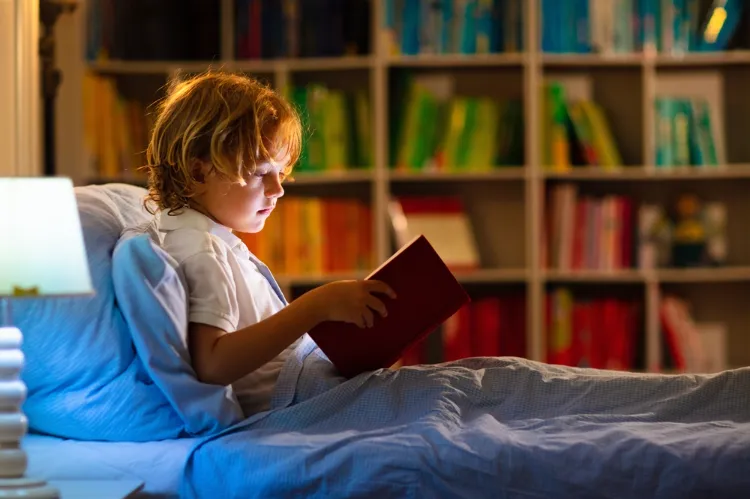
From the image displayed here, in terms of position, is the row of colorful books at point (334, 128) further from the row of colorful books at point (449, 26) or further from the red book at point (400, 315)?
the red book at point (400, 315)

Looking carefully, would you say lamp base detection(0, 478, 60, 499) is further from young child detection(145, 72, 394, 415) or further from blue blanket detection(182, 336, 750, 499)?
young child detection(145, 72, 394, 415)

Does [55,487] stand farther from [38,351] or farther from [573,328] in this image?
[573,328]

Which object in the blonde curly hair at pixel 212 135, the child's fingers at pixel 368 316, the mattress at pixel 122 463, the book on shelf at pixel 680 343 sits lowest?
the book on shelf at pixel 680 343

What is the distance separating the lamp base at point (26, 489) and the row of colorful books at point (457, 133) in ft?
7.96

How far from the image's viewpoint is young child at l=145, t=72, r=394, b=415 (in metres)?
1.50

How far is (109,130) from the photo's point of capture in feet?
11.4

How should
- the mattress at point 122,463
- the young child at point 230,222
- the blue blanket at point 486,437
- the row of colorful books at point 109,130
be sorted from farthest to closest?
the row of colorful books at point 109,130
the young child at point 230,222
the mattress at point 122,463
the blue blanket at point 486,437

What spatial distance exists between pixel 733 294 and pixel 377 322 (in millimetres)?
2437

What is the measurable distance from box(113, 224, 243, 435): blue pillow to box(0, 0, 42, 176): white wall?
2.89ft

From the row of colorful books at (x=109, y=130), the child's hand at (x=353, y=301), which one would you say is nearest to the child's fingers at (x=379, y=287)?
the child's hand at (x=353, y=301)

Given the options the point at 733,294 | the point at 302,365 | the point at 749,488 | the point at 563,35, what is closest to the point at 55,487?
the point at 302,365

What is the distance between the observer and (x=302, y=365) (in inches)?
62.4

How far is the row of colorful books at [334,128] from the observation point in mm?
3488

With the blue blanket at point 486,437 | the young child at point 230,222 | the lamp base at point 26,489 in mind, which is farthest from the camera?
the young child at point 230,222
